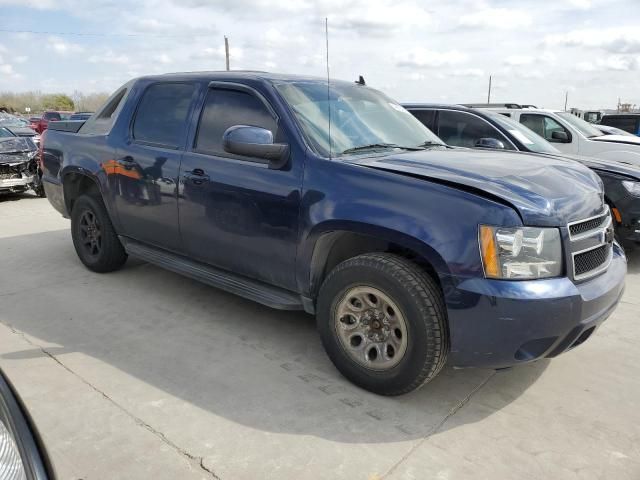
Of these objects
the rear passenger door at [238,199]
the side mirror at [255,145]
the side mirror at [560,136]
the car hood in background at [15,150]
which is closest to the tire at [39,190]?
the car hood in background at [15,150]

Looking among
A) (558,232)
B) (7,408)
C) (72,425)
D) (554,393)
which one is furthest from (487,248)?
(72,425)

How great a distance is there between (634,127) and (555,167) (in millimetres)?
15078

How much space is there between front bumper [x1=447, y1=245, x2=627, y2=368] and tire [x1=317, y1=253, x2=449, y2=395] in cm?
12

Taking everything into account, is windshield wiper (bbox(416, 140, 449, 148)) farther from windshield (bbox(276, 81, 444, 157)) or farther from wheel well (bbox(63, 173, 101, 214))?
wheel well (bbox(63, 173, 101, 214))

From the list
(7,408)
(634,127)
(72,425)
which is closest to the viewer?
(7,408)

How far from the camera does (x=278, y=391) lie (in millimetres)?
3135

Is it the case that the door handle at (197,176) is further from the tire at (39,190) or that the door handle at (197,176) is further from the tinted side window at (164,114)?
the tire at (39,190)

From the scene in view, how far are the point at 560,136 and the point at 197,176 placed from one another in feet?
22.8

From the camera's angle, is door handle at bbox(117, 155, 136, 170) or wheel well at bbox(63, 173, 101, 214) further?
wheel well at bbox(63, 173, 101, 214)

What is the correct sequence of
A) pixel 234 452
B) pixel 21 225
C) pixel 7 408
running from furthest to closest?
1. pixel 21 225
2. pixel 234 452
3. pixel 7 408

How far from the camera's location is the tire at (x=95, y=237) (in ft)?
16.2

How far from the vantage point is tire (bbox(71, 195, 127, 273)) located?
16.2 ft

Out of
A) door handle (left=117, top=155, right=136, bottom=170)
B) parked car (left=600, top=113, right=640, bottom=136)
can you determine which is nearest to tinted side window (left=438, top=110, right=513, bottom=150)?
door handle (left=117, top=155, right=136, bottom=170)

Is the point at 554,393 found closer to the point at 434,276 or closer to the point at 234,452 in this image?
the point at 434,276
